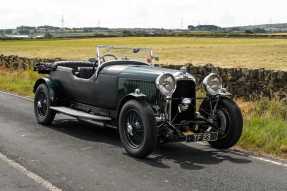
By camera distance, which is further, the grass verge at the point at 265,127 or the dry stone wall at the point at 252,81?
the dry stone wall at the point at 252,81

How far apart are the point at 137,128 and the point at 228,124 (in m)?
1.44

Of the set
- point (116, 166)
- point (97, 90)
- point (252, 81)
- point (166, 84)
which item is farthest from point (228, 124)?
point (252, 81)

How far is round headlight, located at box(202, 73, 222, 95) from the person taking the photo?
7918mm

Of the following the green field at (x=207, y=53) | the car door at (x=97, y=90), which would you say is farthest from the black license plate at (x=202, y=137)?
the green field at (x=207, y=53)

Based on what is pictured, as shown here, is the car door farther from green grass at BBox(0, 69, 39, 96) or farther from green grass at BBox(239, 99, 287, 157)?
green grass at BBox(0, 69, 39, 96)

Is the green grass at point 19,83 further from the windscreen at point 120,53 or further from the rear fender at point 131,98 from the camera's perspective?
the rear fender at point 131,98

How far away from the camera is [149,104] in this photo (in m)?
7.45

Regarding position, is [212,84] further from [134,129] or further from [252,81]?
[252,81]

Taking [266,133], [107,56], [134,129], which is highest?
[107,56]

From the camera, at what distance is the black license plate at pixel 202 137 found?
722cm

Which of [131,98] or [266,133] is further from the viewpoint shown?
[266,133]

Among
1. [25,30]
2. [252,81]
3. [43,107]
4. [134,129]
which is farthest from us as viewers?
[25,30]

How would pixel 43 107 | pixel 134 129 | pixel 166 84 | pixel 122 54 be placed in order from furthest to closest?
1. pixel 43 107
2. pixel 122 54
3. pixel 134 129
4. pixel 166 84

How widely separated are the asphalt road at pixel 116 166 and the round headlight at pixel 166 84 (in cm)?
97
